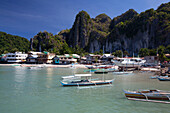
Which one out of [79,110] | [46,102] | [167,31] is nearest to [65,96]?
[46,102]

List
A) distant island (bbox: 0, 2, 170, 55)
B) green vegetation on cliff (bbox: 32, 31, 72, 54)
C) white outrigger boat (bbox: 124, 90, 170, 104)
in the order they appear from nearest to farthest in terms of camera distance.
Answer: white outrigger boat (bbox: 124, 90, 170, 104) → distant island (bbox: 0, 2, 170, 55) → green vegetation on cliff (bbox: 32, 31, 72, 54)

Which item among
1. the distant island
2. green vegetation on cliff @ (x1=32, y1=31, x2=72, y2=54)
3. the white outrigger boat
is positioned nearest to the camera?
the white outrigger boat

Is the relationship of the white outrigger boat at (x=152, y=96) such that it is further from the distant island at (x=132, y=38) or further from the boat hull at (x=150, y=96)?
the distant island at (x=132, y=38)

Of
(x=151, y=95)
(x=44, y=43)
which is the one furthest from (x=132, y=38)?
(x=151, y=95)

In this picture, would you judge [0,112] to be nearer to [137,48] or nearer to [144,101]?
[144,101]

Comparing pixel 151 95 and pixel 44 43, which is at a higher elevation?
pixel 44 43

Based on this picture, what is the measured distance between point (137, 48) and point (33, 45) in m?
120

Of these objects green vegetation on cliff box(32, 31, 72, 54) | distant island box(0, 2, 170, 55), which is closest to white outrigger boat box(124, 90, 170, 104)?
distant island box(0, 2, 170, 55)

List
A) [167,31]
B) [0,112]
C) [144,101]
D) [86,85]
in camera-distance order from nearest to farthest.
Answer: [0,112] → [144,101] → [86,85] → [167,31]

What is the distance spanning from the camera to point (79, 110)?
1917 centimetres

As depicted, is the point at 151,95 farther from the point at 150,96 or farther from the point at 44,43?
the point at 44,43

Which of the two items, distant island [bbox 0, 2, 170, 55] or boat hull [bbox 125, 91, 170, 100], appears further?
distant island [bbox 0, 2, 170, 55]

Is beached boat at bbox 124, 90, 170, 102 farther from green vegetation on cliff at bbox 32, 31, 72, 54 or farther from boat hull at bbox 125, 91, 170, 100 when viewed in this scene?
green vegetation on cliff at bbox 32, 31, 72, 54

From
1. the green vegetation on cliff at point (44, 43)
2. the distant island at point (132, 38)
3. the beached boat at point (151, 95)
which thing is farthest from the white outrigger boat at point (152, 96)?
the green vegetation on cliff at point (44, 43)
